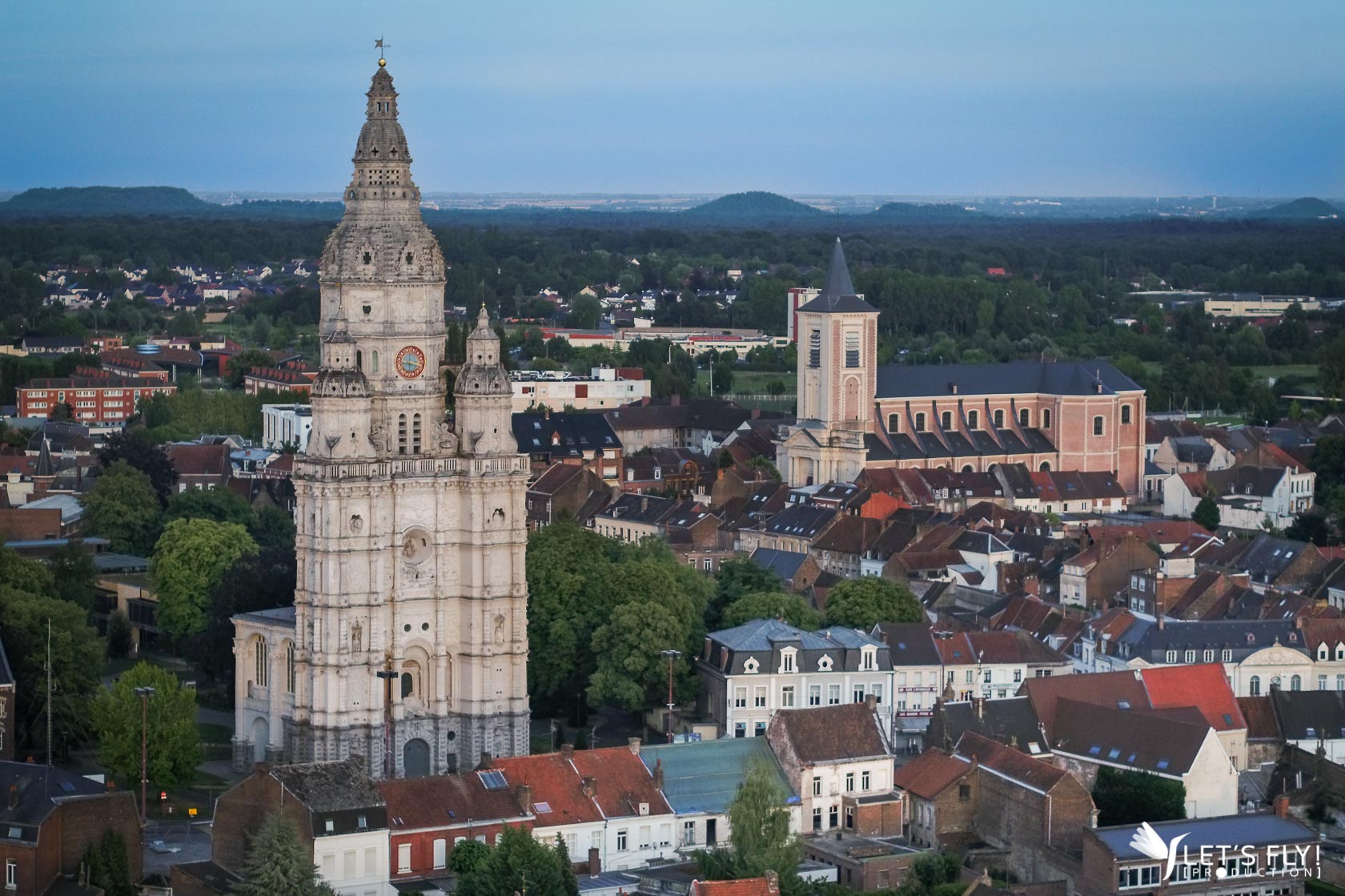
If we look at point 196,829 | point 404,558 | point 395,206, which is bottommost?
point 196,829

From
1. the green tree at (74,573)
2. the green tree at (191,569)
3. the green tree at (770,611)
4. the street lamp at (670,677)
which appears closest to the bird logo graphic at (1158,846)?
the street lamp at (670,677)

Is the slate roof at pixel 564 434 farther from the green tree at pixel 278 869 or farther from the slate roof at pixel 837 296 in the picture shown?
the green tree at pixel 278 869

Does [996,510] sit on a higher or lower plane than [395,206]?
lower

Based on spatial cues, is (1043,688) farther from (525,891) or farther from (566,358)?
(566,358)

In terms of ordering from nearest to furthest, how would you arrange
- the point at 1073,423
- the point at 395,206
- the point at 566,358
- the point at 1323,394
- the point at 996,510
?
the point at 395,206, the point at 996,510, the point at 1073,423, the point at 1323,394, the point at 566,358

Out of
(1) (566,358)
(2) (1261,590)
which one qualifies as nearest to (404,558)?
(2) (1261,590)

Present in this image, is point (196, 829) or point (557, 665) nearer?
point (196, 829)

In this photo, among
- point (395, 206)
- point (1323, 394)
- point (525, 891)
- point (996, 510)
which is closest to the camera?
point (525, 891)
